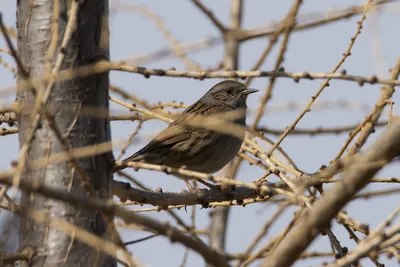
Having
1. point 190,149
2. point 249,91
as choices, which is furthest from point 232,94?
point 190,149

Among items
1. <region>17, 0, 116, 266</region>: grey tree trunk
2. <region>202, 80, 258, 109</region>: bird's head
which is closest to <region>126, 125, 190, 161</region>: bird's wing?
<region>202, 80, 258, 109</region>: bird's head

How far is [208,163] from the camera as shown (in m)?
6.30

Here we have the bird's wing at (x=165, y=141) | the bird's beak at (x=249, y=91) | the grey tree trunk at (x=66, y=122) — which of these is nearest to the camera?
the grey tree trunk at (x=66, y=122)

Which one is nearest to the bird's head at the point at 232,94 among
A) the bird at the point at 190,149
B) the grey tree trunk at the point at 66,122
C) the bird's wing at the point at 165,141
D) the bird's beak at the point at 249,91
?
the bird's beak at the point at 249,91

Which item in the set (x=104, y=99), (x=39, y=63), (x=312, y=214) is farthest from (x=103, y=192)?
(x=312, y=214)

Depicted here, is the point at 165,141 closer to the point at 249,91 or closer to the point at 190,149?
the point at 190,149

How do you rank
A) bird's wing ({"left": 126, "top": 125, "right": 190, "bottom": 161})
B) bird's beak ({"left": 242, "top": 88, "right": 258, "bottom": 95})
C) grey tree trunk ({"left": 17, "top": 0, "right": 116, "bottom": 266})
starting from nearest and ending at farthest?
1. grey tree trunk ({"left": 17, "top": 0, "right": 116, "bottom": 266})
2. bird's wing ({"left": 126, "top": 125, "right": 190, "bottom": 161})
3. bird's beak ({"left": 242, "top": 88, "right": 258, "bottom": 95})

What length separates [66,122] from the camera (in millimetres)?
3105

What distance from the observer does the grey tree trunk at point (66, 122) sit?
297cm

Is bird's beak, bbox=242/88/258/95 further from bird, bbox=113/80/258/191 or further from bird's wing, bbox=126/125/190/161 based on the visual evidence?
bird's wing, bbox=126/125/190/161

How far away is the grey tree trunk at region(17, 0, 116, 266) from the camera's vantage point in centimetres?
297

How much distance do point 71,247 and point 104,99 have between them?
73cm

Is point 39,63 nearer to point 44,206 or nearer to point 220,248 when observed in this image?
point 44,206

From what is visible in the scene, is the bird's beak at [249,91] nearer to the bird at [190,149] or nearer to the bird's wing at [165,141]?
the bird at [190,149]
